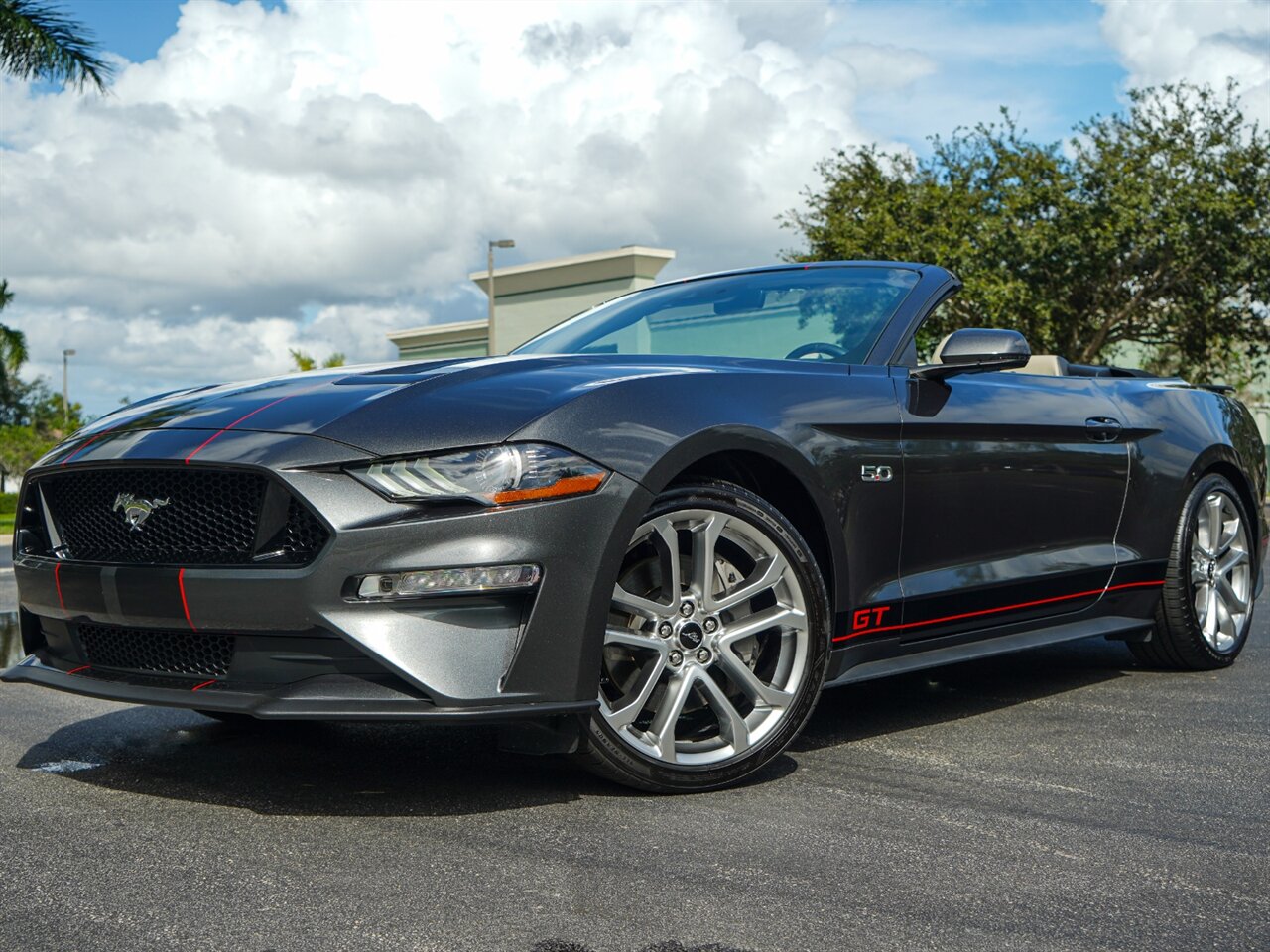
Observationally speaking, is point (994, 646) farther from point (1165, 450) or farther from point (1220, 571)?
point (1220, 571)

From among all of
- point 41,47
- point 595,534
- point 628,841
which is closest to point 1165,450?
point 595,534

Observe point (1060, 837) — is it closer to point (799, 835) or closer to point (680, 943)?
point (799, 835)

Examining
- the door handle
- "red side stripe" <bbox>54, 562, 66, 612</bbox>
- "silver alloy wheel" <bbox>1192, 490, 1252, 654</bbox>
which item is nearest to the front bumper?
"red side stripe" <bbox>54, 562, 66, 612</bbox>

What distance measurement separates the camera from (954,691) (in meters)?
5.31

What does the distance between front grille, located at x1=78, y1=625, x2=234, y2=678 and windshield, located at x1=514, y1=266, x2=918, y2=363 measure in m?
1.79

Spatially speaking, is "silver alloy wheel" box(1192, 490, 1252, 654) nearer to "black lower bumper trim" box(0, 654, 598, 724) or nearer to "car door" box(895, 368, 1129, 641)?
"car door" box(895, 368, 1129, 641)

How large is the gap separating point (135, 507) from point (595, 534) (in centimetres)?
111

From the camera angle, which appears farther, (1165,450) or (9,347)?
(9,347)

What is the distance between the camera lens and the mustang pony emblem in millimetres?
3451

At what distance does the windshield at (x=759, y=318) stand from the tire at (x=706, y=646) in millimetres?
876

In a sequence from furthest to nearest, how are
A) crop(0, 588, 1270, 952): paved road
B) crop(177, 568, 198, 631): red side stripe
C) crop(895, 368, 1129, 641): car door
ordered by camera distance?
crop(895, 368, 1129, 641): car door < crop(177, 568, 198, 631): red side stripe < crop(0, 588, 1270, 952): paved road

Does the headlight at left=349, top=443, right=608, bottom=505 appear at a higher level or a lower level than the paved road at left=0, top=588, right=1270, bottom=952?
higher

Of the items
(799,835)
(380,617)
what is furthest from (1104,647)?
(380,617)

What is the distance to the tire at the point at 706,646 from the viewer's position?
11.6ft
